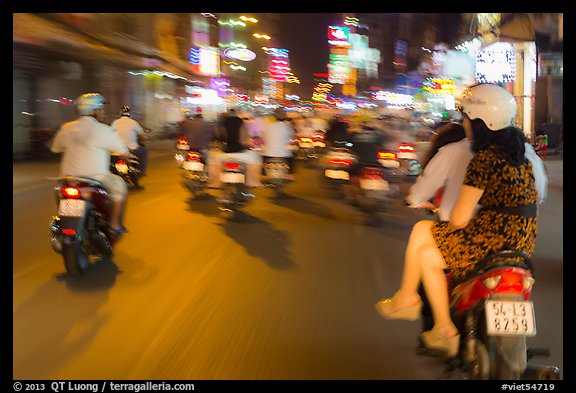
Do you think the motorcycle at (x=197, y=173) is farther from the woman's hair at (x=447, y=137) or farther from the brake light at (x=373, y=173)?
the woman's hair at (x=447, y=137)

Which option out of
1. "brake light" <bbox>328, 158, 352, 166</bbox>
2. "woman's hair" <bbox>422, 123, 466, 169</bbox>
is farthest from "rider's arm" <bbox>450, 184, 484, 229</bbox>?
"brake light" <bbox>328, 158, 352, 166</bbox>

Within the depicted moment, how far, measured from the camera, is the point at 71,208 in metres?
6.90

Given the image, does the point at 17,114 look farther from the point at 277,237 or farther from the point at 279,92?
the point at 279,92

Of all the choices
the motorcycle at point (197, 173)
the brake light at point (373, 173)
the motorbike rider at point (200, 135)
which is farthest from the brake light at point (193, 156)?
the brake light at point (373, 173)

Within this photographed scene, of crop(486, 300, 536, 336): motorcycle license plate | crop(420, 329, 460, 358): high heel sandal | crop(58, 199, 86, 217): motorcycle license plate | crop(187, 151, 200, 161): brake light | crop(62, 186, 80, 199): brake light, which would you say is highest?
crop(187, 151, 200, 161): brake light

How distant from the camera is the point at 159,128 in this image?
44.0 m

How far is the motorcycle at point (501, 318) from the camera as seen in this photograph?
3588 mm

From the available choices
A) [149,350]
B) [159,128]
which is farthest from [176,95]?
[149,350]

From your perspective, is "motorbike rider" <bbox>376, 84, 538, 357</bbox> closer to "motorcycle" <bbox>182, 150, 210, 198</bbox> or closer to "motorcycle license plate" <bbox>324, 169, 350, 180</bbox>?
"motorcycle license plate" <bbox>324, 169, 350, 180</bbox>

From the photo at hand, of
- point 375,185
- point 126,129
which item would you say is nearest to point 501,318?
point 375,185

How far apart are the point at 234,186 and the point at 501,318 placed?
818 centimetres

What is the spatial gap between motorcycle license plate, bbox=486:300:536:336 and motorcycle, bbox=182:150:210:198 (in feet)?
34.7

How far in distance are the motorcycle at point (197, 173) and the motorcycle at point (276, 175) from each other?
1527mm

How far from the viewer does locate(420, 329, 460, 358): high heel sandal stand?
399 centimetres
